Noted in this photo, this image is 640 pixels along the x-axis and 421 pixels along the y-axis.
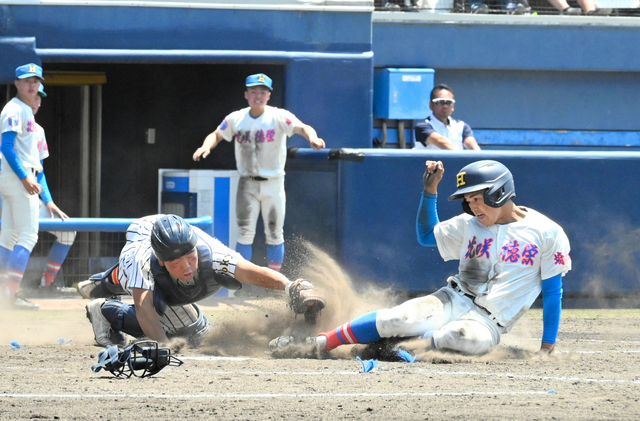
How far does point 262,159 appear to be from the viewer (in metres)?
9.37

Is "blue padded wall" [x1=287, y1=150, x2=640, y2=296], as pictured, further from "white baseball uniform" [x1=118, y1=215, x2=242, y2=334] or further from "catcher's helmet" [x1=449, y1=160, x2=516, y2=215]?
"catcher's helmet" [x1=449, y1=160, x2=516, y2=215]

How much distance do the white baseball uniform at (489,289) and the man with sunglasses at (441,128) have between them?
3.57m

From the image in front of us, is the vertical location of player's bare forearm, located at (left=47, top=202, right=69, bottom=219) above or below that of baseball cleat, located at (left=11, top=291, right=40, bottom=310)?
above

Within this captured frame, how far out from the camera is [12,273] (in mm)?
8188

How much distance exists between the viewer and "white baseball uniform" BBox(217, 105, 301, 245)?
9.34 metres

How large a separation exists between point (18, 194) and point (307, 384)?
4354mm

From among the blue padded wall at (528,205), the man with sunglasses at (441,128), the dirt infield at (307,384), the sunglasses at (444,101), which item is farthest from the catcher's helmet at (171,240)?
the sunglasses at (444,101)

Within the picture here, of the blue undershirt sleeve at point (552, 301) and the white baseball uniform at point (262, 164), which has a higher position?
the white baseball uniform at point (262, 164)

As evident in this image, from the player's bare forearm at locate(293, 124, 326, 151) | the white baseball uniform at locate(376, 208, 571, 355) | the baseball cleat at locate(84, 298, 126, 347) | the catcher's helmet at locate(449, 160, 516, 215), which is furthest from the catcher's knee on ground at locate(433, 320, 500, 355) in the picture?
the player's bare forearm at locate(293, 124, 326, 151)

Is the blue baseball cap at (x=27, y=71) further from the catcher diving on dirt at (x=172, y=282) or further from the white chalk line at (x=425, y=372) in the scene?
the white chalk line at (x=425, y=372)

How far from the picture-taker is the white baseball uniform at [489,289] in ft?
18.9

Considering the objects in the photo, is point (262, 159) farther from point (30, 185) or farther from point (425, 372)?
point (425, 372)

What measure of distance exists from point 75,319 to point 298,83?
381 cm

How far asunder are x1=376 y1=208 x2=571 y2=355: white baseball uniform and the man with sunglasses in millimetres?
3569
